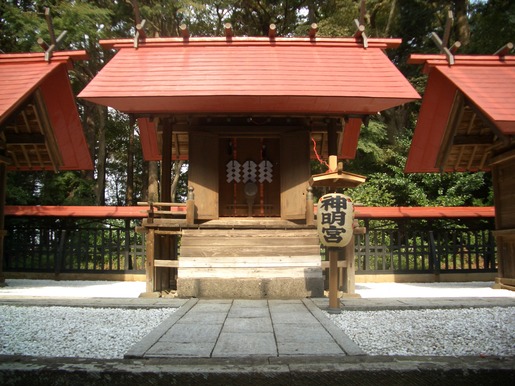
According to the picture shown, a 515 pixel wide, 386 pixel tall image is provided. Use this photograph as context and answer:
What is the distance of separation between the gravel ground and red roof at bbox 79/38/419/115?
12.9ft

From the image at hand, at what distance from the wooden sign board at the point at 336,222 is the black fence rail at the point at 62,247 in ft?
24.3

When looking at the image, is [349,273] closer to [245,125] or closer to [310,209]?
[310,209]

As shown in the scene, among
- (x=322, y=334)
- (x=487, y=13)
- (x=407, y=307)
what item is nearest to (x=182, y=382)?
(x=322, y=334)

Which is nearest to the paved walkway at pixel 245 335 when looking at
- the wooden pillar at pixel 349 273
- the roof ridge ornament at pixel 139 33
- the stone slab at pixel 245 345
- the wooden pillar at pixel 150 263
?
the stone slab at pixel 245 345

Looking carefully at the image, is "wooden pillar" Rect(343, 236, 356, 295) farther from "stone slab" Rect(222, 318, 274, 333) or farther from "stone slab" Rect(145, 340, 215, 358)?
"stone slab" Rect(145, 340, 215, 358)

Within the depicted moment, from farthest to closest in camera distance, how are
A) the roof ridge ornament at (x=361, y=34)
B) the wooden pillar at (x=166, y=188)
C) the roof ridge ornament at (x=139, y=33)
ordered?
the roof ridge ornament at (x=361, y=34), the roof ridge ornament at (x=139, y=33), the wooden pillar at (x=166, y=188)

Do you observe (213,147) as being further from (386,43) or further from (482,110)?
(482,110)

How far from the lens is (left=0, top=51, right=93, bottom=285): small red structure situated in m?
8.64

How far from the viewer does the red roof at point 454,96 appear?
25.9 ft

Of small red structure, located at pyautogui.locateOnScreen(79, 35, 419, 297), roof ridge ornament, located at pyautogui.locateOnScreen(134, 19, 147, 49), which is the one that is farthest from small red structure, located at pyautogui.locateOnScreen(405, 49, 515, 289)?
roof ridge ornament, located at pyautogui.locateOnScreen(134, 19, 147, 49)

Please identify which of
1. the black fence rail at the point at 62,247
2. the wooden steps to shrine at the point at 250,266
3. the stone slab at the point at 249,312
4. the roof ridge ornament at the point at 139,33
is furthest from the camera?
the black fence rail at the point at 62,247

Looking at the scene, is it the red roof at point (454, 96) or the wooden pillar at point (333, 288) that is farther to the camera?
the red roof at point (454, 96)

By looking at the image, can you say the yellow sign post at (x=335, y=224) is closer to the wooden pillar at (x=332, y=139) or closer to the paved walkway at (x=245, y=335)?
the paved walkway at (x=245, y=335)

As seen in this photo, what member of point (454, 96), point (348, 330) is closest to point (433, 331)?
point (348, 330)
